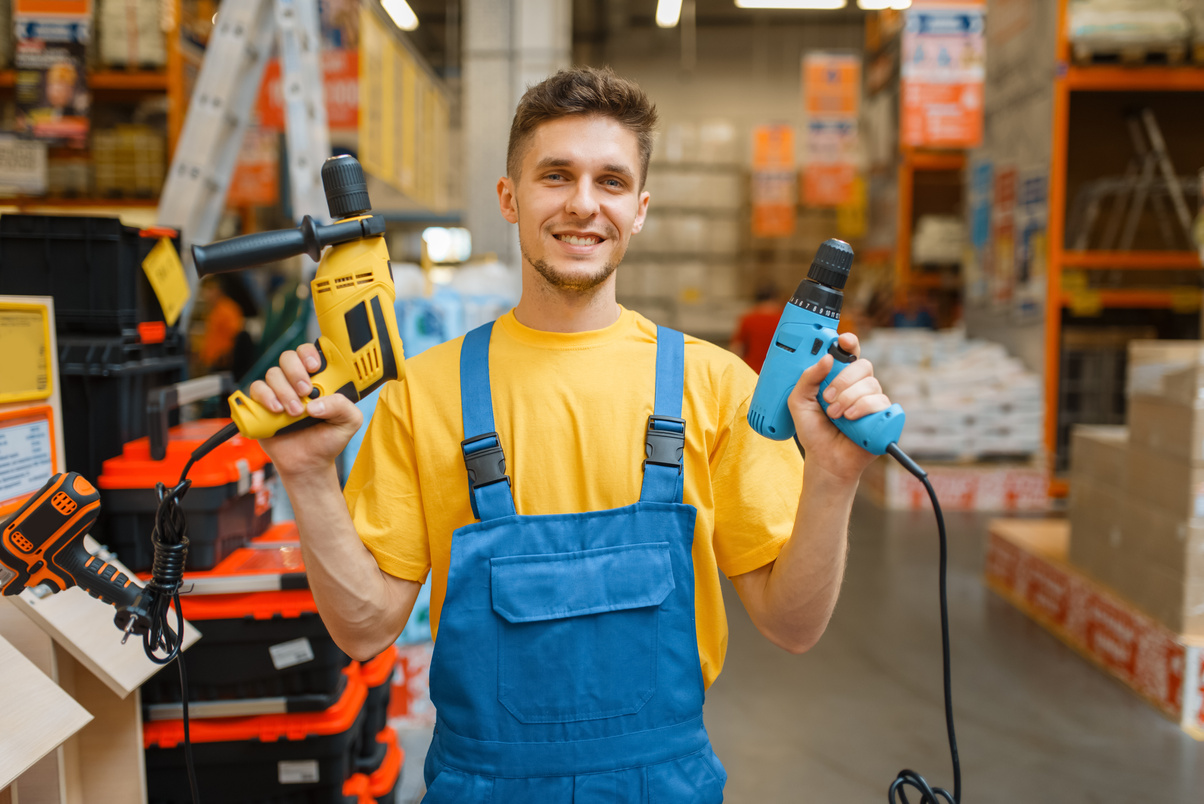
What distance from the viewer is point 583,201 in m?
1.39

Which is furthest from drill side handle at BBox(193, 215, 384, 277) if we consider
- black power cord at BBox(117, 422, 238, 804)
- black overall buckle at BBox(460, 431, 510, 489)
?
black overall buckle at BBox(460, 431, 510, 489)

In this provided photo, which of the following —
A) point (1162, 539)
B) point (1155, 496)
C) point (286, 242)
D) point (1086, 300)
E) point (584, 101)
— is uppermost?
point (584, 101)

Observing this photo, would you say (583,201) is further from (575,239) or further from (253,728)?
(253,728)

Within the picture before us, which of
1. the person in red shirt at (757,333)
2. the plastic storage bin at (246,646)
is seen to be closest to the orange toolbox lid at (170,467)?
the plastic storage bin at (246,646)

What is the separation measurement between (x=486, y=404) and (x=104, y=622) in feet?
3.43

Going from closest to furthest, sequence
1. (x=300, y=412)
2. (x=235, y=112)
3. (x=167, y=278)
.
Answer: (x=300, y=412) → (x=167, y=278) → (x=235, y=112)

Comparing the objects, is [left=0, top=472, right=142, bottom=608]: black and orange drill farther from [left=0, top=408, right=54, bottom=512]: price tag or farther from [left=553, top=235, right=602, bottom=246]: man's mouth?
[left=553, top=235, right=602, bottom=246]: man's mouth

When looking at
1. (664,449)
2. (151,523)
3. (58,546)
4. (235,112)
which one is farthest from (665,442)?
(235,112)

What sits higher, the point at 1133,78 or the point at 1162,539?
the point at 1133,78

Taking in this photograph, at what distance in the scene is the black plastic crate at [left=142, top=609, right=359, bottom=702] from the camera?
2.05m

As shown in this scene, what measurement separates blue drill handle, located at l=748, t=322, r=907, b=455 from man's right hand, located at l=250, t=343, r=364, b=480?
2.08 ft

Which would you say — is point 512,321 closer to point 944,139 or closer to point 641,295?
point 944,139

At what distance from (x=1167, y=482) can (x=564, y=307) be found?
3.00 meters

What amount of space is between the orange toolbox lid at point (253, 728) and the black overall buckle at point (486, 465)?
1106 mm
